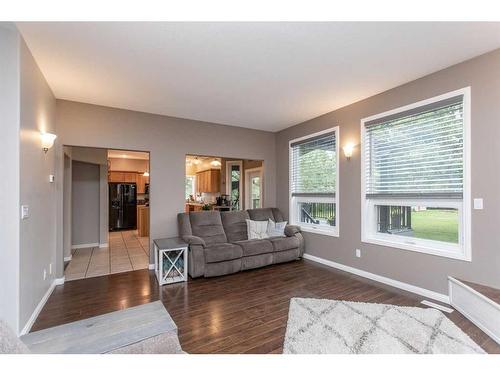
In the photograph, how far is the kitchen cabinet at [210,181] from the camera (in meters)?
8.66

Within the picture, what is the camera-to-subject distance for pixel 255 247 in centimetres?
427

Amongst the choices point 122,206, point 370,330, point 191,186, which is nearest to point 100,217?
point 122,206

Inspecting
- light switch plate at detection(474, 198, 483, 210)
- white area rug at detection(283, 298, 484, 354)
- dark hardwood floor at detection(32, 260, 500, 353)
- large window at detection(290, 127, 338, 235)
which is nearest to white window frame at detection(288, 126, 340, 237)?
large window at detection(290, 127, 338, 235)

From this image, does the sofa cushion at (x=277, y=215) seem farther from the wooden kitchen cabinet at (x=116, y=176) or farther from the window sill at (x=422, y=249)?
the wooden kitchen cabinet at (x=116, y=176)

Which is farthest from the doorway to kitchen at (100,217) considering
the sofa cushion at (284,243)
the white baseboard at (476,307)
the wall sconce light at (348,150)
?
the white baseboard at (476,307)

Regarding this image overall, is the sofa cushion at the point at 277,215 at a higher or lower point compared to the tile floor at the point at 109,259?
higher

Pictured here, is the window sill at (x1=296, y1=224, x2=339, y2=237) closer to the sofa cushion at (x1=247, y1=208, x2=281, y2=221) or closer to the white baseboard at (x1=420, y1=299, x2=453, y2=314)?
the sofa cushion at (x1=247, y1=208, x2=281, y2=221)

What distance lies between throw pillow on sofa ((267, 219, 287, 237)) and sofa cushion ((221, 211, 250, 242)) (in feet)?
1.57

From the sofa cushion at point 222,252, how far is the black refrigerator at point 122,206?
5.69 m

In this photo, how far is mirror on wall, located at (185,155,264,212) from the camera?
7824mm

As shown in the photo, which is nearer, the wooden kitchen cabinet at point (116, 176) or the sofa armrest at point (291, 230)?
the sofa armrest at point (291, 230)

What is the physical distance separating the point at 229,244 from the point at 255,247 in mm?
467

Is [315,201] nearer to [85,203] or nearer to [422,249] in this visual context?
[422,249]
